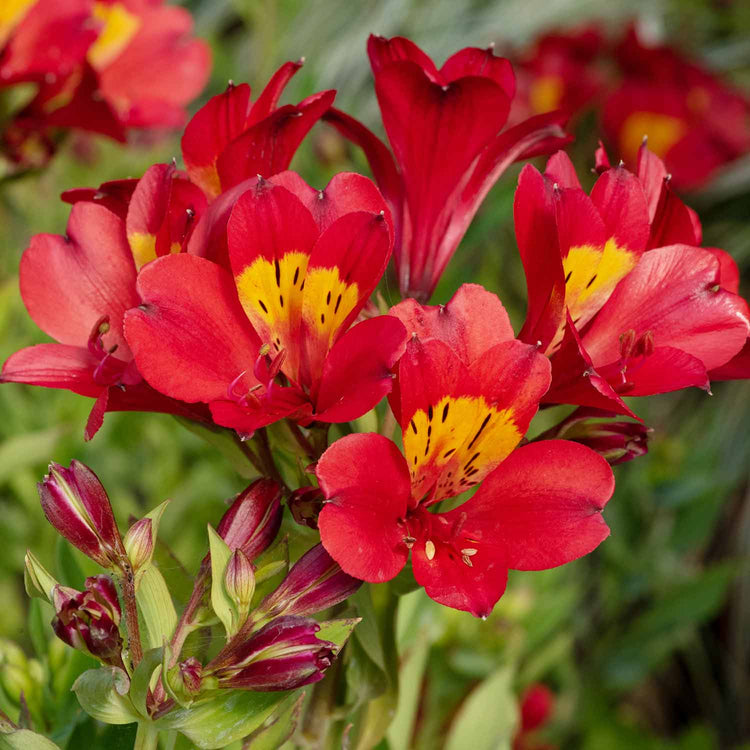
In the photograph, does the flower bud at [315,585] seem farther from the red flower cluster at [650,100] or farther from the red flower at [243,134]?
the red flower cluster at [650,100]

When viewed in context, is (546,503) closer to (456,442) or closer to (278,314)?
(456,442)

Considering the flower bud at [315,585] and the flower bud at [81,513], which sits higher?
the flower bud at [81,513]

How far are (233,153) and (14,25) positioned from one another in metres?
0.44

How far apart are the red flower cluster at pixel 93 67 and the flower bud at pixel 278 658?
561 millimetres

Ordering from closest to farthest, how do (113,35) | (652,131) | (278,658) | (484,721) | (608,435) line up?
(278,658), (608,435), (484,721), (113,35), (652,131)

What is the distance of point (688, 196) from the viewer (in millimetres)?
1708

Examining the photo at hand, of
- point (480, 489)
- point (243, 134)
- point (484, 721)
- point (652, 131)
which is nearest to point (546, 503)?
point (480, 489)

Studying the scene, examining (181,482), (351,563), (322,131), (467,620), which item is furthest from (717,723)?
(351,563)

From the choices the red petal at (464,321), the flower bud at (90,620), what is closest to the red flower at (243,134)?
the red petal at (464,321)

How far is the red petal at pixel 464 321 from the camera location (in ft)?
1.39

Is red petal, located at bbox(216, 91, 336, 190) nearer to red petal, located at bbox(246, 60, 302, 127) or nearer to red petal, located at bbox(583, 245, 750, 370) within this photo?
red petal, located at bbox(246, 60, 302, 127)

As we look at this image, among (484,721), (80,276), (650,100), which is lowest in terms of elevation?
(650,100)

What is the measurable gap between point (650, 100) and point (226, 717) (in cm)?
150

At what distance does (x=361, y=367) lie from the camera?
1.34 feet
